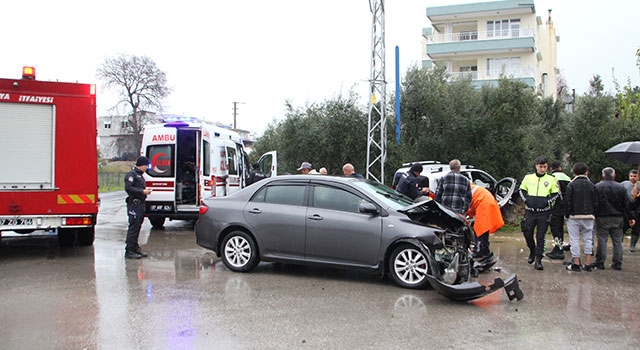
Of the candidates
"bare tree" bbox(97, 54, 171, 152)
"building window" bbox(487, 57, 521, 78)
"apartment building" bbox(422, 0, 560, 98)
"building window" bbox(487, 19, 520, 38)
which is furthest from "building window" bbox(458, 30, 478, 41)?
"bare tree" bbox(97, 54, 171, 152)

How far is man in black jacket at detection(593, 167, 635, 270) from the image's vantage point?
8375 millimetres

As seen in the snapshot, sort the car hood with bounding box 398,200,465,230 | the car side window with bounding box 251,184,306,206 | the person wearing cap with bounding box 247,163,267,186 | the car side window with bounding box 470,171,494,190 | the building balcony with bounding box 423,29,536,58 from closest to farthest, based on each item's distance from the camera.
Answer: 1. the car hood with bounding box 398,200,465,230
2. the car side window with bounding box 251,184,306,206
3. the person wearing cap with bounding box 247,163,267,186
4. the car side window with bounding box 470,171,494,190
5. the building balcony with bounding box 423,29,536,58

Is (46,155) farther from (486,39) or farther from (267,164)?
(486,39)

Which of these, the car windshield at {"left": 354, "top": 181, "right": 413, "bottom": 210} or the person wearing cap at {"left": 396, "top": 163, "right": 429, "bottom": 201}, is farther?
the person wearing cap at {"left": 396, "top": 163, "right": 429, "bottom": 201}

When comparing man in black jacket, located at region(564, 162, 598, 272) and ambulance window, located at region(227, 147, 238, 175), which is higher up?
ambulance window, located at region(227, 147, 238, 175)

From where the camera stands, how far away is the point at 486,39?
37.4m

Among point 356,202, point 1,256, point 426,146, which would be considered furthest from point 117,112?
point 356,202

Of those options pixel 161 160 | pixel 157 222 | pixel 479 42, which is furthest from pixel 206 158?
pixel 479 42

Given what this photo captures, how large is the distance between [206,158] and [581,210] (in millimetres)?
8516

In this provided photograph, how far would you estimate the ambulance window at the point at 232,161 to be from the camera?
14083 mm

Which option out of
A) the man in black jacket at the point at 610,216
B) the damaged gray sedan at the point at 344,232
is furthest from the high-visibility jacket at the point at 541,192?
the damaged gray sedan at the point at 344,232

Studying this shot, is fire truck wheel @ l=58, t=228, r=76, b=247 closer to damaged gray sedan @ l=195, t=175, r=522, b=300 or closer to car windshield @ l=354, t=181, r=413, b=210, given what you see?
damaged gray sedan @ l=195, t=175, r=522, b=300

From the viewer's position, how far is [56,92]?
A: 8.70m

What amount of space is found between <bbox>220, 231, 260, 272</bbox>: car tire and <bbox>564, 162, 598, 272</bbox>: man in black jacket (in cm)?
512
